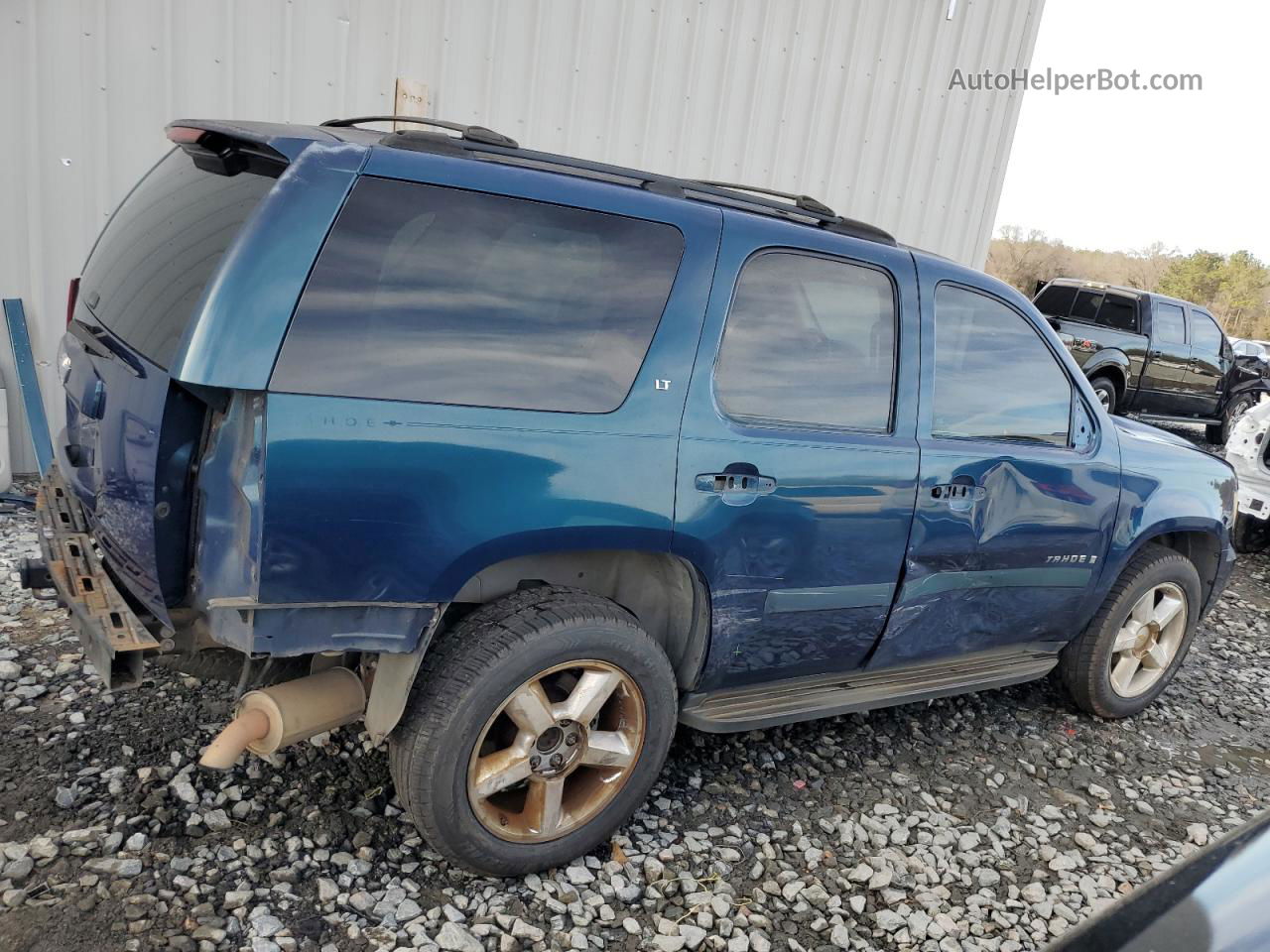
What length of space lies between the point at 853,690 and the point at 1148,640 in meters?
1.84

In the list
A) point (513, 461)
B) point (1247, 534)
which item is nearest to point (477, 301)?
point (513, 461)

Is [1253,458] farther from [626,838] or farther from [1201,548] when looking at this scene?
[626,838]

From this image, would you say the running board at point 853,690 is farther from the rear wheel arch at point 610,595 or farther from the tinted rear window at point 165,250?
the tinted rear window at point 165,250

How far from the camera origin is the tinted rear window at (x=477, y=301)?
6.68 ft

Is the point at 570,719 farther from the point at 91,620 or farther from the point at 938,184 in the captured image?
the point at 938,184

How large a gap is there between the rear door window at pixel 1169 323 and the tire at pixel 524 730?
1146 cm

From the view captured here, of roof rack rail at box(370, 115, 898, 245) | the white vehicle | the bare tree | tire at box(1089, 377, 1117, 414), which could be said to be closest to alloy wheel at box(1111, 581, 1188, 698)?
roof rack rail at box(370, 115, 898, 245)

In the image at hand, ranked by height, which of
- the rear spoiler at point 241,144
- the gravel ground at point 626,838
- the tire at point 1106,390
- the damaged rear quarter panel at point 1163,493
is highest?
the rear spoiler at point 241,144

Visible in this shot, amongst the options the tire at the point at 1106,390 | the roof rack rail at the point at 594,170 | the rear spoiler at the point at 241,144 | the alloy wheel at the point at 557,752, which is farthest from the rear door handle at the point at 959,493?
the tire at the point at 1106,390

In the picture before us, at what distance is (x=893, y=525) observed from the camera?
114 inches

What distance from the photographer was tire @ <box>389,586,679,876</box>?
7.45ft

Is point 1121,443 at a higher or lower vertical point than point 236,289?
lower

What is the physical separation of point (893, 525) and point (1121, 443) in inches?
52.6

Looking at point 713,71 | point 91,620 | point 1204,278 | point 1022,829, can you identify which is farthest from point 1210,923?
point 1204,278
